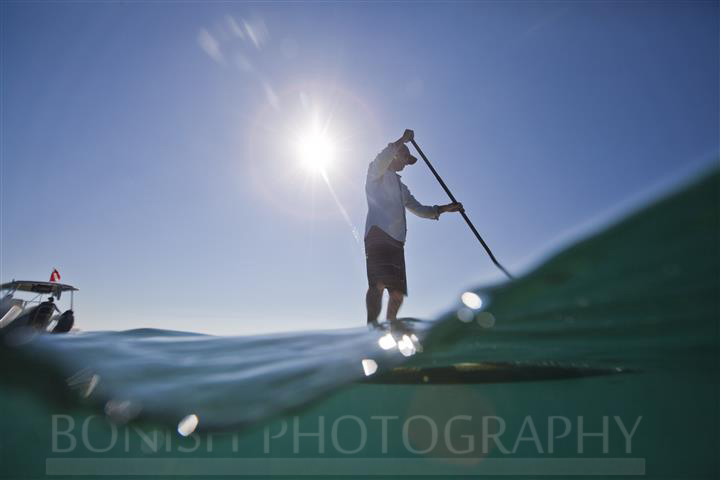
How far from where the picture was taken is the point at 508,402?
5.89 metres

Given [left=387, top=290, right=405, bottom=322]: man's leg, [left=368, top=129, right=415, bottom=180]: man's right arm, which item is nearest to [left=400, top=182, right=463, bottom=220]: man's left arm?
[left=368, top=129, right=415, bottom=180]: man's right arm

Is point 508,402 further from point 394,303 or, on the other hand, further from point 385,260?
point 385,260

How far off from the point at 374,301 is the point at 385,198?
57.2 inches

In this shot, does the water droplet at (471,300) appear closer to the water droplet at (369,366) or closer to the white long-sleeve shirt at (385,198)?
the water droplet at (369,366)

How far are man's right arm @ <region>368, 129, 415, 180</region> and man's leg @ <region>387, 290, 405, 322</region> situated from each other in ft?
5.40

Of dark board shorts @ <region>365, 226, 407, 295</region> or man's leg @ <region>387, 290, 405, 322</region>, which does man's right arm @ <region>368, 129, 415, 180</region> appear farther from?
man's leg @ <region>387, 290, 405, 322</region>

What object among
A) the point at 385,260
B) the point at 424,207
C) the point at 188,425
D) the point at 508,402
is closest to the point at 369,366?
the point at 385,260

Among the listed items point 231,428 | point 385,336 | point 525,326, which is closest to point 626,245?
point 525,326

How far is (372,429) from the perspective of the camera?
5.99 m

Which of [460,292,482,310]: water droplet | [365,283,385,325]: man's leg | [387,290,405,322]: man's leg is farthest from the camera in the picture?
[387,290,405,322]: man's leg

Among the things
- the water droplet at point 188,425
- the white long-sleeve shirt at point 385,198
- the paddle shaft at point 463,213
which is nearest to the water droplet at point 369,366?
the white long-sleeve shirt at point 385,198

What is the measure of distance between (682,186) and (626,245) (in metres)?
0.59

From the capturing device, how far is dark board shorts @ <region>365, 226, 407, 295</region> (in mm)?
5125

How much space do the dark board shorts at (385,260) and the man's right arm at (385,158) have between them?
0.78 metres
